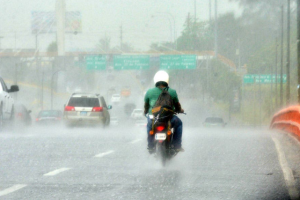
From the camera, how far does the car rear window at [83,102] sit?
32.3 m

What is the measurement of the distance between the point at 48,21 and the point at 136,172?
12816 centimetres

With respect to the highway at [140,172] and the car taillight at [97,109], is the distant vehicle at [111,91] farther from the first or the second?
the highway at [140,172]

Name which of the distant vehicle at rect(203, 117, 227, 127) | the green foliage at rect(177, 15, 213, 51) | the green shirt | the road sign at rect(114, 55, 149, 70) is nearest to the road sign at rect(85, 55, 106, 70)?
the road sign at rect(114, 55, 149, 70)

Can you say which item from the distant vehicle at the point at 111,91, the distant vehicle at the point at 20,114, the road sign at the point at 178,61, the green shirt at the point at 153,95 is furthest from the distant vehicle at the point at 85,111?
the distant vehicle at the point at 111,91

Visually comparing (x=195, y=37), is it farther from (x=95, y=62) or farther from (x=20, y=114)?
(x=20, y=114)

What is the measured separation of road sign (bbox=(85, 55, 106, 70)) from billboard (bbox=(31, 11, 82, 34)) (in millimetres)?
52467

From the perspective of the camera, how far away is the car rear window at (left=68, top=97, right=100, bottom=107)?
32.3 meters

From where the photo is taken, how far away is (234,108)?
9050cm

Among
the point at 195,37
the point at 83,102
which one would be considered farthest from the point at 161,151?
the point at 195,37

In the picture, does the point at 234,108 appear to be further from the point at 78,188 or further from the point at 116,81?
the point at 78,188

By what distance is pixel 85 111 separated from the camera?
32.1 metres

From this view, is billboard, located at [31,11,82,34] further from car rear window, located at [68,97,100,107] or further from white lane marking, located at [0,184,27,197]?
white lane marking, located at [0,184,27,197]

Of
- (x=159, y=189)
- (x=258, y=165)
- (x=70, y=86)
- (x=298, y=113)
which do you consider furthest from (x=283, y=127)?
(x=70, y=86)

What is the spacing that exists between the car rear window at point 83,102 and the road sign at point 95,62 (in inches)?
1817
